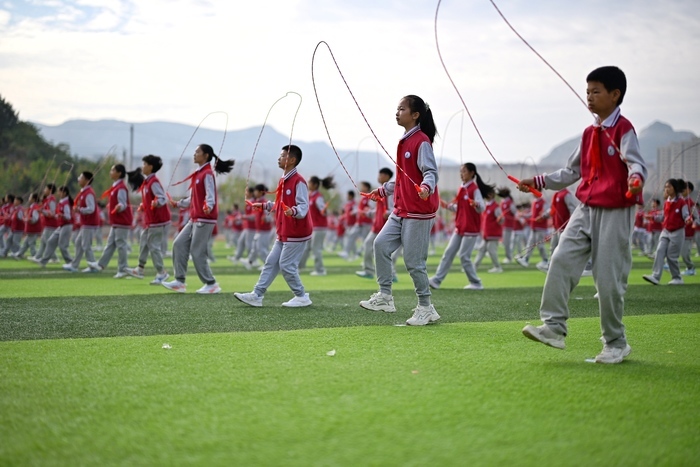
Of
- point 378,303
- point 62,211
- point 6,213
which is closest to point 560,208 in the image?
point 378,303

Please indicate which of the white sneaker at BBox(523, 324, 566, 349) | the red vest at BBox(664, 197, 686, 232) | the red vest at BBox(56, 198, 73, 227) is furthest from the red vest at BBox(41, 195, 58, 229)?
the white sneaker at BBox(523, 324, 566, 349)

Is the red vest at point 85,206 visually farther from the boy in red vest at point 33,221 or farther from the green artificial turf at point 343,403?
the green artificial turf at point 343,403

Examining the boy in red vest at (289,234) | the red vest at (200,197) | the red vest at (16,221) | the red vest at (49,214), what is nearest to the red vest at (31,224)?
the red vest at (16,221)

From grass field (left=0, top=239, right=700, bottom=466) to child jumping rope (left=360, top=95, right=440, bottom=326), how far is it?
0.50m

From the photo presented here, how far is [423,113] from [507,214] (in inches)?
626

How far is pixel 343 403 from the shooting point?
4.18 meters

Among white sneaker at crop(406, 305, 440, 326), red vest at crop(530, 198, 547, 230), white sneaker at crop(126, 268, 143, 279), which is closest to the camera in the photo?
white sneaker at crop(406, 305, 440, 326)

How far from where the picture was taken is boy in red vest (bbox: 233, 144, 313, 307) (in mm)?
9648

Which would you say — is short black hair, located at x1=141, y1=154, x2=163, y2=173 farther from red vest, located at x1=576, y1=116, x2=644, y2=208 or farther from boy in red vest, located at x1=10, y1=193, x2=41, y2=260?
boy in red vest, located at x1=10, y1=193, x2=41, y2=260

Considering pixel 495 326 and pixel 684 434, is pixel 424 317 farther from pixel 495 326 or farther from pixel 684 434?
pixel 684 434

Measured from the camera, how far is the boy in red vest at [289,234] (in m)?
9.65

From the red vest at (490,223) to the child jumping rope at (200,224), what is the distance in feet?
24.7

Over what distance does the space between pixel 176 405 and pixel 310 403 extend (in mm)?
727

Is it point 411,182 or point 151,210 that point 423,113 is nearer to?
point 411,182
